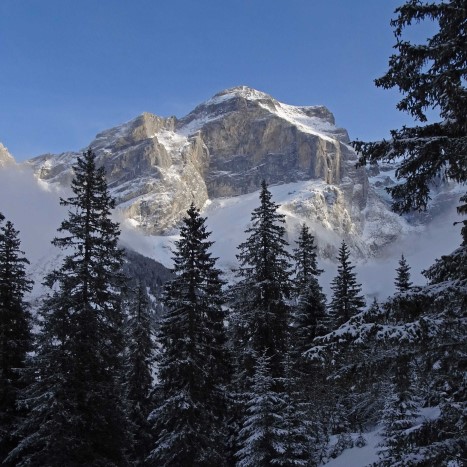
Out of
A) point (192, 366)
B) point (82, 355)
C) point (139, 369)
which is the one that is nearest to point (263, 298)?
point (192, 366)

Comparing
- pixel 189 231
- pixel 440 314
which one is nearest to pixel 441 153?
pixel 440 314

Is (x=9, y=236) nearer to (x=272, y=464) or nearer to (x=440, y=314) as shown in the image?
(x=272, y=464)

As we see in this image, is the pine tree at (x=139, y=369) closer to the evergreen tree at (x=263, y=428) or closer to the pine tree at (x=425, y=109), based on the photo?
the evergreen tree at (x=263, y=428)

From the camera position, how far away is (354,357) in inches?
297

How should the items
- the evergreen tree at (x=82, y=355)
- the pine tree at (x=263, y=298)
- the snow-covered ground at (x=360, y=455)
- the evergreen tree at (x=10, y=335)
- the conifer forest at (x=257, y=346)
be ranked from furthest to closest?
1. the pine tree at (x=263, y=298)
2. the snow-covered ground at (x=360, y=455)
3. the evergreen tree at (x=10, y=335)
4. the evergreen tree at (x=82, y=355)
5. the conifer forest at (x=257, y=346)

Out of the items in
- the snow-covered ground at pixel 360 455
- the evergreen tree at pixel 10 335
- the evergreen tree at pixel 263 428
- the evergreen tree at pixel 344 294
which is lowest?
the snow-covered ground at pixel 360 455

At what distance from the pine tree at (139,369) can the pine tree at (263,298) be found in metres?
12.3

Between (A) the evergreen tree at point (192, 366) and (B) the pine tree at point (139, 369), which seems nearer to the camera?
(A) the evergreen tree at point (192, 366)

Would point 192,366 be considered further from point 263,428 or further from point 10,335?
point 10,335

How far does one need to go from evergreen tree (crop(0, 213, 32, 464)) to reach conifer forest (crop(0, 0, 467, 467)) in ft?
0.25

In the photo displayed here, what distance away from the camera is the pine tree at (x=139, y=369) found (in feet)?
113

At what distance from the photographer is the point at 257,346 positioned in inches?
927

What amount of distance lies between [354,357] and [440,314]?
4.51 ft

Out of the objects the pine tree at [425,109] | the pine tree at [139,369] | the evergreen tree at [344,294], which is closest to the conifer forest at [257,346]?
the pine tree at [425,109]
